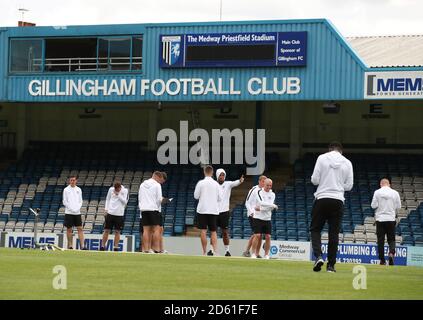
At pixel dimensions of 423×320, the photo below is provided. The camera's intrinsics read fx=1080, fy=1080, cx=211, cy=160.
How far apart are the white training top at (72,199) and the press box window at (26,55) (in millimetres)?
16606

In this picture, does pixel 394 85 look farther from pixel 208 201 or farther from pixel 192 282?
pixel 192 282

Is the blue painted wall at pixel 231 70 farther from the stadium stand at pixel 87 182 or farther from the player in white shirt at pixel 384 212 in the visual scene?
the player in white shirt at pixel 384 212

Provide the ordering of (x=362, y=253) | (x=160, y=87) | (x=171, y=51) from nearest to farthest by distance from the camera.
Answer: (x=362, y=253), (x=171, y=51), (x=160, y=87)

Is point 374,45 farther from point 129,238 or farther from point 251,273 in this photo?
point 251,273

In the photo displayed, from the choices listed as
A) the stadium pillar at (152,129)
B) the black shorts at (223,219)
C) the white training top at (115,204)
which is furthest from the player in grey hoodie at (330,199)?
the stadium pillar at (152,129)

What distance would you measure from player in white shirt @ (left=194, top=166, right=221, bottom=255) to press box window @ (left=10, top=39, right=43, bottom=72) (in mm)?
20432

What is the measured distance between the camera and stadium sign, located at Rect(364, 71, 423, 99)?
39938 millimetres

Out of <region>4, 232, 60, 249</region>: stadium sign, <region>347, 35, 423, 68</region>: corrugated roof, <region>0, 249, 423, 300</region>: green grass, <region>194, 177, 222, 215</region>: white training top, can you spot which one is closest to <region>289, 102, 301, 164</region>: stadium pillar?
<region>347, 35, 423, 68</region>: corrugated roof

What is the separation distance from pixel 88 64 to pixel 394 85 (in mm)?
12960

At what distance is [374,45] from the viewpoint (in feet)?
165

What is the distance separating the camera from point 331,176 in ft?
57.5

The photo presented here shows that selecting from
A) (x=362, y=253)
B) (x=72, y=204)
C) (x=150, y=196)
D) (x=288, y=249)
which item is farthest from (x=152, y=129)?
(x=150, y=196)

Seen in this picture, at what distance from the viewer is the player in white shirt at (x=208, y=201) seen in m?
26.8

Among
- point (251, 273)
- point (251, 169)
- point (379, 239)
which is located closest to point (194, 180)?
point (251, 169)
